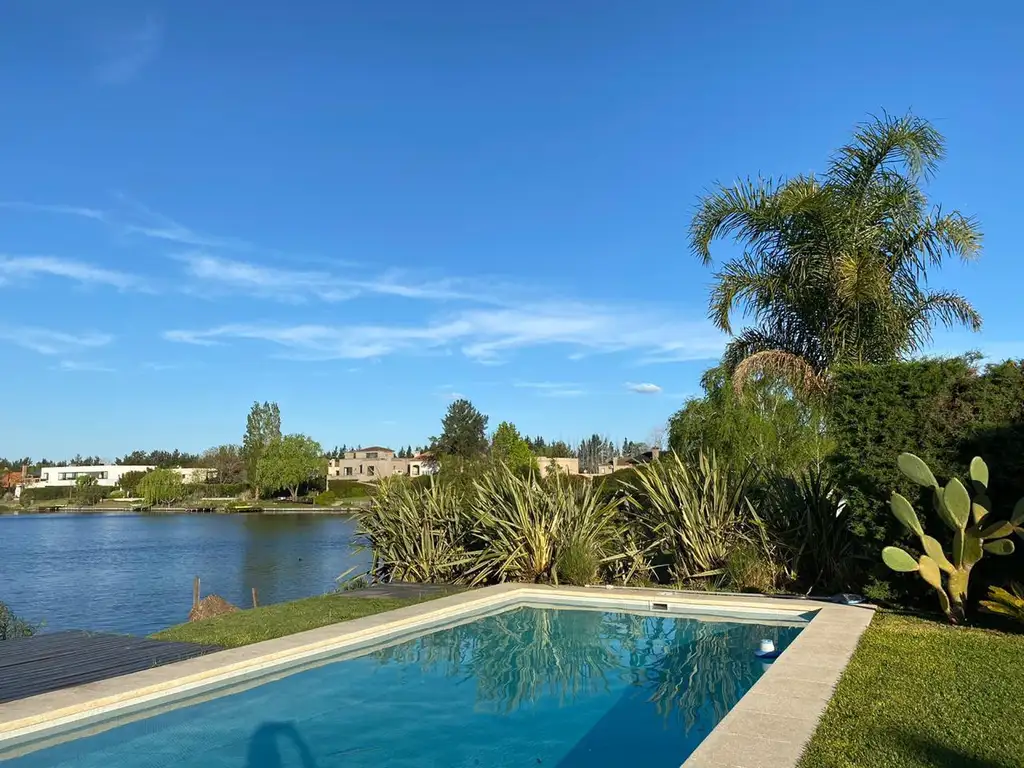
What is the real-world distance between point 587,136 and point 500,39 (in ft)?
9.19

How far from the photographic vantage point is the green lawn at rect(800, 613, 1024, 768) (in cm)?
350

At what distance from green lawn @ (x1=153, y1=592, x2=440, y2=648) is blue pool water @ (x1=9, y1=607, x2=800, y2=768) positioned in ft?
3.61

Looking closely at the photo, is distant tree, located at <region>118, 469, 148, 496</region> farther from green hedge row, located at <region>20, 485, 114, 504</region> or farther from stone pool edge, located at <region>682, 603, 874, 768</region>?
stone pool edge, located at <region>682, 603, 874, 768</region>

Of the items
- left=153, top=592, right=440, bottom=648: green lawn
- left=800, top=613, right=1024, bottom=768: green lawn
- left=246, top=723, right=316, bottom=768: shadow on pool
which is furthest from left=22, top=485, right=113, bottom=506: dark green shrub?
left=800, top=613, right=1024, bottom=768: green lawn

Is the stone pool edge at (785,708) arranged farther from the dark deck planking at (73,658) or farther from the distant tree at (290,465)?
the distant tree at (290,465)

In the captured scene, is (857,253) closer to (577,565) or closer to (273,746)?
(577,565)

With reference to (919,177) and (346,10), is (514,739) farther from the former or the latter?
(346,10)

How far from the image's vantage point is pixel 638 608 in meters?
9.22

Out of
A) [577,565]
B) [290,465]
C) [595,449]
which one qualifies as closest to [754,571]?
[577,565]

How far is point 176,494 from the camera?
69062 mm

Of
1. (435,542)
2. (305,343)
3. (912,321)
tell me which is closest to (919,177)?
(912,321)

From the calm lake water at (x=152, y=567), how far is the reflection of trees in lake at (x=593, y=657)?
6.08 meters

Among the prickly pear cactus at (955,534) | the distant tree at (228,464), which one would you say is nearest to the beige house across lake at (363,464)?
the distant tree at (228,464)

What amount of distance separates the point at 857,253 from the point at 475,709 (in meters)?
8.79
